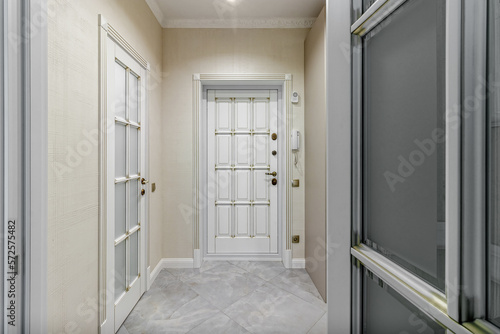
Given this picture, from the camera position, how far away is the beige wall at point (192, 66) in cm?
276

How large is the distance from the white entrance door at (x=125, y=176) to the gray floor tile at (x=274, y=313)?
2.52 feet

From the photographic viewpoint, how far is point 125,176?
195 centimetres

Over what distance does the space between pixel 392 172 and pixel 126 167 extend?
1841 millimetres

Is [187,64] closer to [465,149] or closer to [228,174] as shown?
[228,174]

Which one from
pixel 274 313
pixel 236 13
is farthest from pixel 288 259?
pixel 236 13

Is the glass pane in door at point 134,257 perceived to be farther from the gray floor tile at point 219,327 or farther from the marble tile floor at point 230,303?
the gray floor tile at point 219,327

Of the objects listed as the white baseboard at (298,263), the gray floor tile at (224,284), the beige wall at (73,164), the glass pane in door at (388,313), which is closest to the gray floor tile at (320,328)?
the gray floor tile at (224,284)

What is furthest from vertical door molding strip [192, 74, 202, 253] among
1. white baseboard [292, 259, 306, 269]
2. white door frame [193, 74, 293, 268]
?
white baseboard [292, 259, 306, 269]

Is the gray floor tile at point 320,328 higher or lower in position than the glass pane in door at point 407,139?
lower

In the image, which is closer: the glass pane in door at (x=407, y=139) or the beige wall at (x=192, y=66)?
the glass pane in door at (x=407, y=139)

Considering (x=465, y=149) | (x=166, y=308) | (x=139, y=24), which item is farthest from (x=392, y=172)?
(x=139, y=24)

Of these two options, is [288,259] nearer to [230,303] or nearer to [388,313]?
[230,303]

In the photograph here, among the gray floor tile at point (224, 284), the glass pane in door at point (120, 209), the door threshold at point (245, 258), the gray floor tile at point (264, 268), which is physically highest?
the glass pane in door at point (120, 209)

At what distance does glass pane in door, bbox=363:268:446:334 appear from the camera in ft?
1.66
